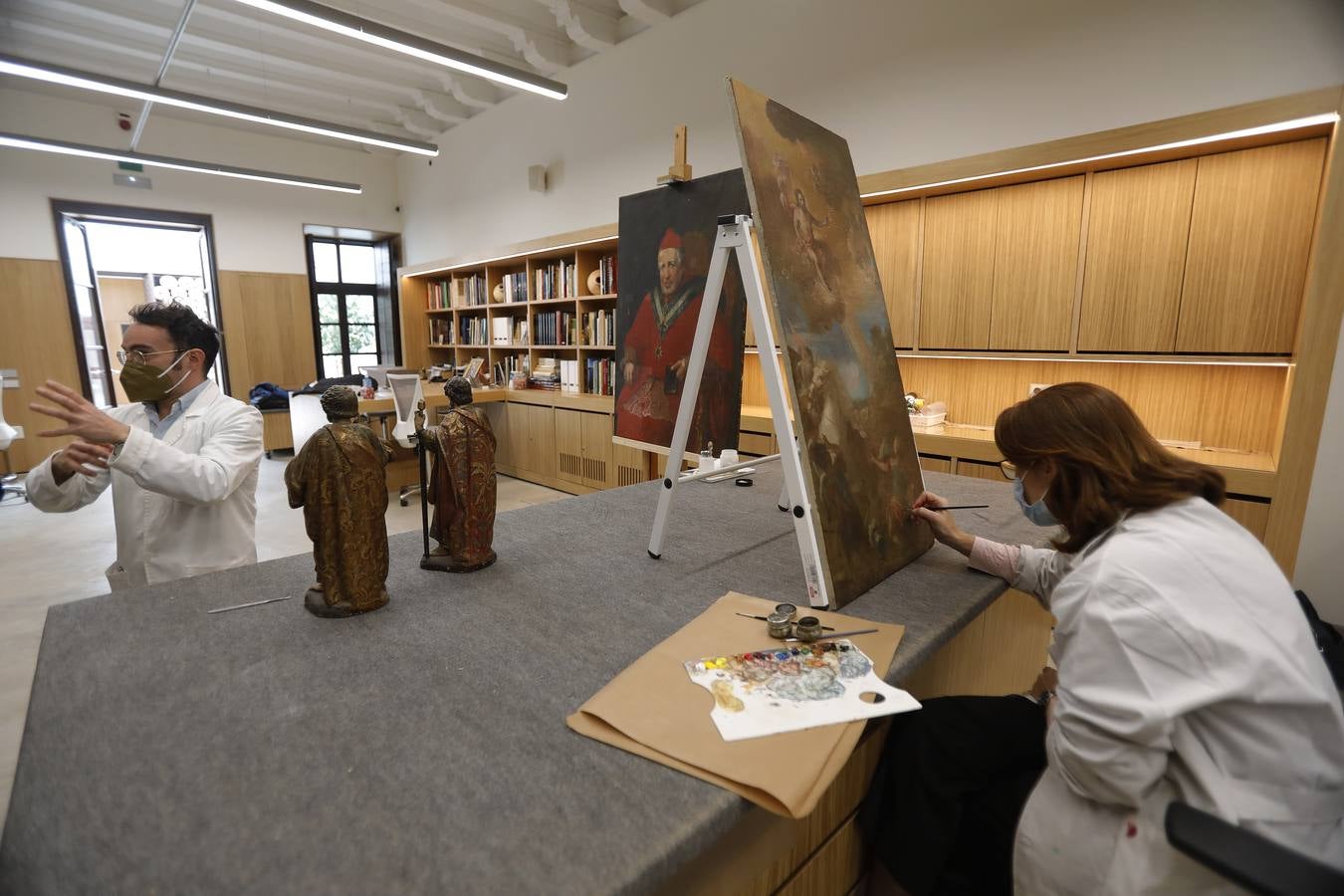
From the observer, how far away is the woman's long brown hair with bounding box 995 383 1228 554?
1.04 metres

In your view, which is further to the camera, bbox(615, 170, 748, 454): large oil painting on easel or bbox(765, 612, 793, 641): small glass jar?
bbox(615, 170, 748, 454): large oil painting on easel

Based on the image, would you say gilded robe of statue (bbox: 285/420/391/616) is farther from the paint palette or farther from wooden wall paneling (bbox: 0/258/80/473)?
wooden wall paneling (bbox: 0/258/80/473)

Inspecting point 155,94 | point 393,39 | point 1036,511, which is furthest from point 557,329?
point 1036,511

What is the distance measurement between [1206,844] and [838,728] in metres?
0.42

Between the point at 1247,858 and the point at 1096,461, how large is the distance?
59cm

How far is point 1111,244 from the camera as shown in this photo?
2.98 m

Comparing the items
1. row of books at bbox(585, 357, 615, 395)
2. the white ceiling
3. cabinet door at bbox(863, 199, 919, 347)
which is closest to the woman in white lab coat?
cabinet door at bbox(863, 199, 919, 347)

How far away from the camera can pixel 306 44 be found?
18.8ft

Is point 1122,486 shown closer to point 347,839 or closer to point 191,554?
point 347,839

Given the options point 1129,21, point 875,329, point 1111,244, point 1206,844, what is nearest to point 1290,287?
point 1111,244

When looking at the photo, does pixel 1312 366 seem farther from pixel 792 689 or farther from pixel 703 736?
pixel 703 736

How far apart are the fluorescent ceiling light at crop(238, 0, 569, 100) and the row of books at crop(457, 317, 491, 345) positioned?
2.71 metres

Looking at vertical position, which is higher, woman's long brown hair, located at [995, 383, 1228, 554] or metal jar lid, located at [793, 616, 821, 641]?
woman's long brown hair, located at [995, 383, 1228, 554]

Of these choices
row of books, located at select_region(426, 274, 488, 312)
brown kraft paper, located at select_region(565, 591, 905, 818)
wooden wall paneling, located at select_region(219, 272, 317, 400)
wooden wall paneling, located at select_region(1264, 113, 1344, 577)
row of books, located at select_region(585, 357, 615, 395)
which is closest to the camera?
brown kraft paper, located at select_region(565, 591, 905, 818)
